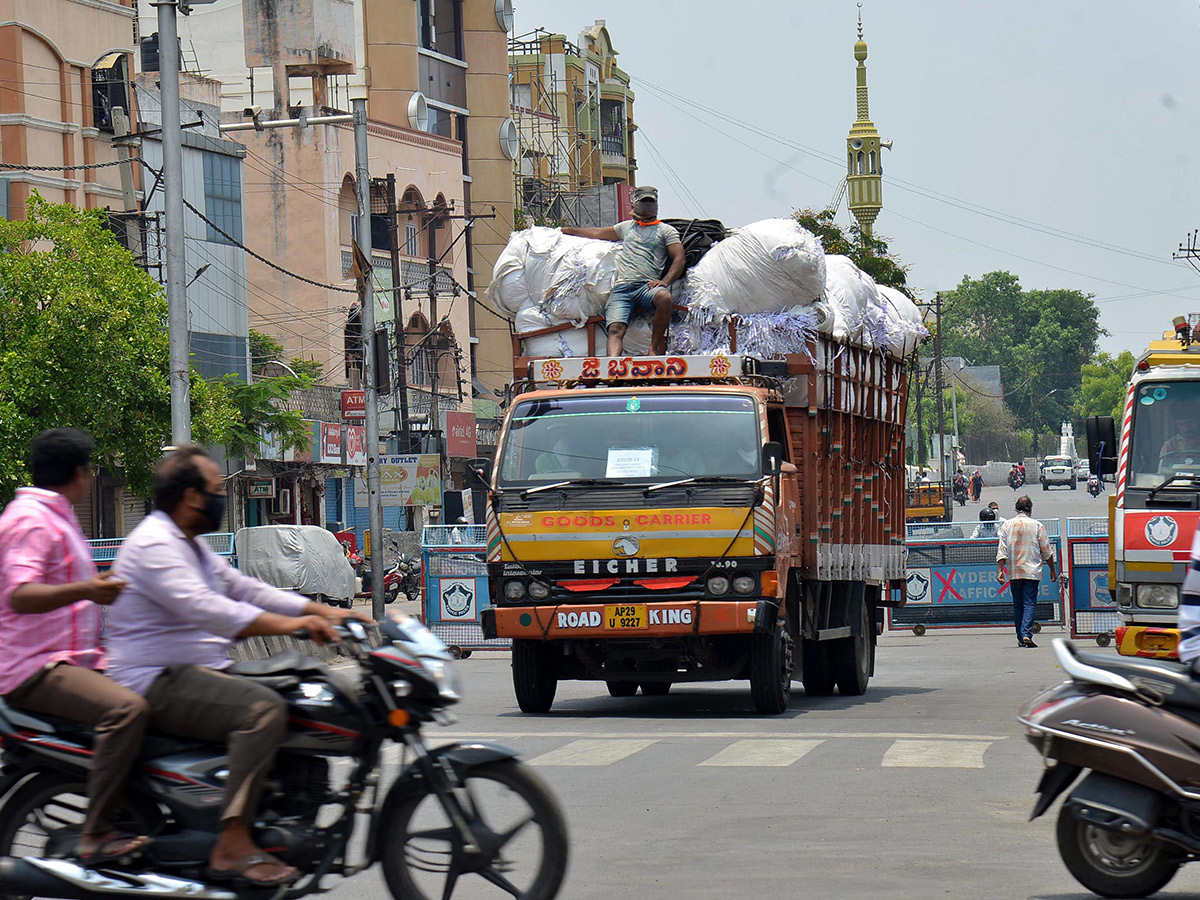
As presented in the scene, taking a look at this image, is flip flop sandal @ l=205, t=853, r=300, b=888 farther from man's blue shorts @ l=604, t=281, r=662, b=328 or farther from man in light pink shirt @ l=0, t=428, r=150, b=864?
man's blue shorts @ l=604, t=281, r=662, b=328

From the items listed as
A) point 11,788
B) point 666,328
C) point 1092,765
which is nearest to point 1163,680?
point 1092,765

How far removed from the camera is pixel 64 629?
646cm

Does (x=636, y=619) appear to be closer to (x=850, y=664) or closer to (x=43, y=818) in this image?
(x=850, y=664)

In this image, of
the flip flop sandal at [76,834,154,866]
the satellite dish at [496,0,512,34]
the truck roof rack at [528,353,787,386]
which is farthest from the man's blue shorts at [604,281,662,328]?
the satellite dish at [496,0,512,34]

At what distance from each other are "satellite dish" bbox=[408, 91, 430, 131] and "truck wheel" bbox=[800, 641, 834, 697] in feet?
168

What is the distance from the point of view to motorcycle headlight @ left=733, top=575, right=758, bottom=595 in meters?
13.9

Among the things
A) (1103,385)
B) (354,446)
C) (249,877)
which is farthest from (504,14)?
(1103,385)

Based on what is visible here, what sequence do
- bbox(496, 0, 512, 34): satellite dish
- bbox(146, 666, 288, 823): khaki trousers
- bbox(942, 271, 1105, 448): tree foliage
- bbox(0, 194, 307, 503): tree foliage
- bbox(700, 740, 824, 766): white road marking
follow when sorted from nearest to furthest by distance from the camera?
1. bbox(146, 666, 288, 823): khaki trousers
2. bbox(700, 740, 824, 766): white road marking
3. bbox(0, 194, 307, 503): tree foliage
4. bbox(496, 0, 512, 34): satellite dish
5. bbox(942, 271, 1105, 448): tree foliage

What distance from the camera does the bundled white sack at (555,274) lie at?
51.2 ft

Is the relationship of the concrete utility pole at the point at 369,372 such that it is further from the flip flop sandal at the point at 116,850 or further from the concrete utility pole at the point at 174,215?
the flip flop sandal at the point at 116,850

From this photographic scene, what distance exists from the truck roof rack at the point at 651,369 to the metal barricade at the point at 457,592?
412 inches

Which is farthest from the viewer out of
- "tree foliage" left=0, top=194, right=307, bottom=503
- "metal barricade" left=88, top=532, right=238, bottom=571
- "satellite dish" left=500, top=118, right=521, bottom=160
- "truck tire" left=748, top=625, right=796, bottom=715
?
"satellite dish" left=500, top=118, right=521, bottom=160

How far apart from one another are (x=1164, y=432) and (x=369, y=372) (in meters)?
19.8

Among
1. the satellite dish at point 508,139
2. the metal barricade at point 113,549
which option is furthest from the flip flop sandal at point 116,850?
the satellite dish at point 508,139
